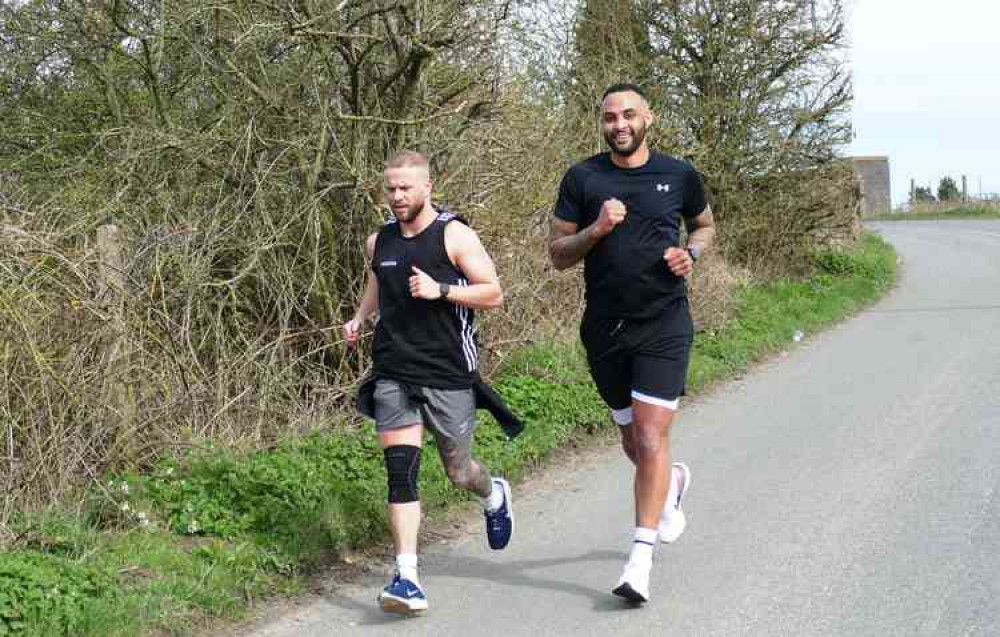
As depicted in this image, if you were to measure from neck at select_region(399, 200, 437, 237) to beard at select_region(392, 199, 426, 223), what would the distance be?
20 mm

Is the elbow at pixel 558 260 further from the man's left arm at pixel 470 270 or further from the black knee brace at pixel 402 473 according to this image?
the black knee brace at pixel 402 473

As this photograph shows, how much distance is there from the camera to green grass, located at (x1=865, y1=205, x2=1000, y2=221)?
181 ft

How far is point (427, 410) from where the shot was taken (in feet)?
18.9

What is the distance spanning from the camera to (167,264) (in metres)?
8.27

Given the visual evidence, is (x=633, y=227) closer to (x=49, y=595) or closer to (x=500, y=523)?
(x=500, y=523)

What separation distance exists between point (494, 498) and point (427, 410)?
2.33ft

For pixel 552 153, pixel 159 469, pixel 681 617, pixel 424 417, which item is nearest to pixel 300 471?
pixel 159 469

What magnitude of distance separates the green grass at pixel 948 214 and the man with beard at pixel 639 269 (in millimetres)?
50315

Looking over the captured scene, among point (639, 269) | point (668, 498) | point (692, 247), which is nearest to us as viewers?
point (639, 269)

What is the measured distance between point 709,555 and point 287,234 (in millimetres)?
4162

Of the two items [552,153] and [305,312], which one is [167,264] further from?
[552,153]

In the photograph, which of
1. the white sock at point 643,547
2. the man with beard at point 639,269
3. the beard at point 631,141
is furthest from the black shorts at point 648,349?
the beard at point 631,141

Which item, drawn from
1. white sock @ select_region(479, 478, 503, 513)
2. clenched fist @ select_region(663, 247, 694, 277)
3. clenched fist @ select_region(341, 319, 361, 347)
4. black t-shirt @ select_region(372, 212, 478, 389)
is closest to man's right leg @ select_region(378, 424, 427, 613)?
black t-shirt @ select_region(372, 212, 478, 389)

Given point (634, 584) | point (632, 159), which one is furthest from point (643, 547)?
point (632, 159)
